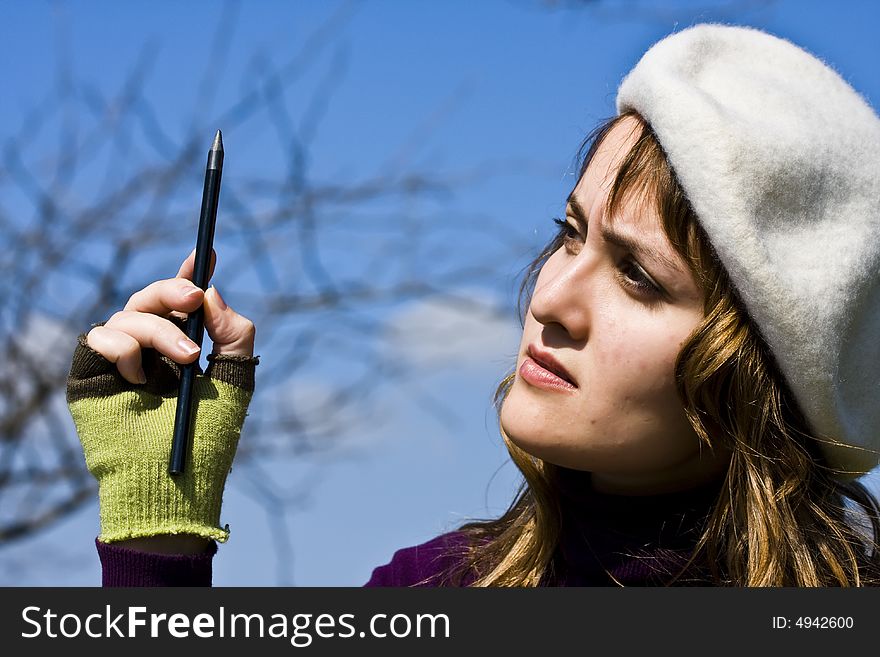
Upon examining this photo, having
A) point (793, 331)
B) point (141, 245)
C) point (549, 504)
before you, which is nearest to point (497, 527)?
point (549, 504)

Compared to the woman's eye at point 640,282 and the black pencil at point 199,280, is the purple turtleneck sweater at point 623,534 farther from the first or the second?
the black pencil at point 199,280

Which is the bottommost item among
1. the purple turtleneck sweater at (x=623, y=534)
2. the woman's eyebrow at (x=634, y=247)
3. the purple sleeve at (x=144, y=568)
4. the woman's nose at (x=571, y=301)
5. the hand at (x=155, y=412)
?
the purple sleeve at (x=144, y=568)

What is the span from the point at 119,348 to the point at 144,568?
300 millimetres

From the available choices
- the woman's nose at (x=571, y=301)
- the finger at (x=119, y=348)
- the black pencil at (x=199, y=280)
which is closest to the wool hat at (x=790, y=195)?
the woman's nose at (x=571, y=301)

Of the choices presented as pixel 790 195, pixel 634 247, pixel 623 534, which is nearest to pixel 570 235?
pixel 634 247

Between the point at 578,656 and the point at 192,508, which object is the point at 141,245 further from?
the point at 578,656

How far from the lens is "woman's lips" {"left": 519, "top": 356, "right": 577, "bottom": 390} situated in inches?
65.9

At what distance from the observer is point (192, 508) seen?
1.65m

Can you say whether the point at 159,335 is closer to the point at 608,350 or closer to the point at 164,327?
the point at 164,327

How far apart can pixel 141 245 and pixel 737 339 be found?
1.49 meters

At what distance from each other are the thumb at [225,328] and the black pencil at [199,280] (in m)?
0.01

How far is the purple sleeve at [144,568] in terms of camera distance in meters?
1.60

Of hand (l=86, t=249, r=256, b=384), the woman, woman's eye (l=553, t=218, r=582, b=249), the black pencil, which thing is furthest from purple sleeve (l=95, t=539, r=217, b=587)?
woman's eye (l=553, t=218, r=582, b=249)

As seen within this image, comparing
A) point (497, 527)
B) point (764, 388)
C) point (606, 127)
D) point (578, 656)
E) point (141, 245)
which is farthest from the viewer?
point (141, 245)
